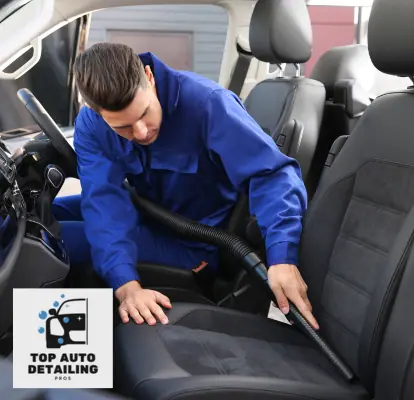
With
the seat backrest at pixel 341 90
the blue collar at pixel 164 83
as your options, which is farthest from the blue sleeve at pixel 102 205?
the seat backrest at pixel 341 90

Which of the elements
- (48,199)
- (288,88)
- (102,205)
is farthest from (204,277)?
(288,88)

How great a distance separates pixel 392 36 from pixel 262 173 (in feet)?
1.45

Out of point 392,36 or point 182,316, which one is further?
point 182,316

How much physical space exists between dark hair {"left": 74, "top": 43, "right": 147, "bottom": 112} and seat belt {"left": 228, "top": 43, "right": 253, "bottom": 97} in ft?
5.48

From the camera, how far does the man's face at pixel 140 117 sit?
54.9 inches

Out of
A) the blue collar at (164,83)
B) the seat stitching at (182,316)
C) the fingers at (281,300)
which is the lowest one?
the seat stitching at (182,316)

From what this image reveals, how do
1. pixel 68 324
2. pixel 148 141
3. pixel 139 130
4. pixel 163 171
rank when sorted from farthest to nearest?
pixel 163 171, pixel 148 141, pixel 139 130, pixel 68 324

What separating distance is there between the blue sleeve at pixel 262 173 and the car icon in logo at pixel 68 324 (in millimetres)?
543

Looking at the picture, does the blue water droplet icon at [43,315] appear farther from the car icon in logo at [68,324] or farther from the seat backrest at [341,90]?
the seat backrest at [341,90]

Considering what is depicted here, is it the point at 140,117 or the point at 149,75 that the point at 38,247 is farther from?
the point at 149,75

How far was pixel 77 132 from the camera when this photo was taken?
174 cm

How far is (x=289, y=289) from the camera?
1.41 meters

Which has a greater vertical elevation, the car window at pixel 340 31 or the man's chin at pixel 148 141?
the man's chin at pixel 148 141

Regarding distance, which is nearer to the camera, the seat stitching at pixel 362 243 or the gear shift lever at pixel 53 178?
the seat stitching at pixel 362 243
